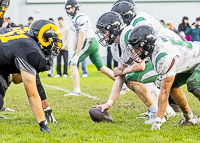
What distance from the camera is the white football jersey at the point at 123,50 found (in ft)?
15.5

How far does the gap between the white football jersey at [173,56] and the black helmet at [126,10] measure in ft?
3.99

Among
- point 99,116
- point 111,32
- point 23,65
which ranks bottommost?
point 99,116

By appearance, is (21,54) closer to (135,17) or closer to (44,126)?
(44,126)

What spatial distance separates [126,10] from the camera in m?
5.62

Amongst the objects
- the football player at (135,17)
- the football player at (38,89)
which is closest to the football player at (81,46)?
the football player at (38,89)

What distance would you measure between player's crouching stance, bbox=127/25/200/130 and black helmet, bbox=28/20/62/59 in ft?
2.69

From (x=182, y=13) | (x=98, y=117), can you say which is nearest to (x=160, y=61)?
(x=98, y=117)

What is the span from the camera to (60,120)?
17.4 feet

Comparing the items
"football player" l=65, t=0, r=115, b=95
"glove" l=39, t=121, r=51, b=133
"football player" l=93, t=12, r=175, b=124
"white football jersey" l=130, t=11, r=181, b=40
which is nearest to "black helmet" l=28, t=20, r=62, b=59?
"football player" l=93, t=12, r=175, b=124

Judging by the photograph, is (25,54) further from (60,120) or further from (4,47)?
(60,120)

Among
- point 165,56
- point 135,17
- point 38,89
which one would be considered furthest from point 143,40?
point 38,89

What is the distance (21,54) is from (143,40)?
4.26 feet

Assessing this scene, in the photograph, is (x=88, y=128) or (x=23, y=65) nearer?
(x=23, y=65)

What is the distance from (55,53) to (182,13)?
19.8 m
